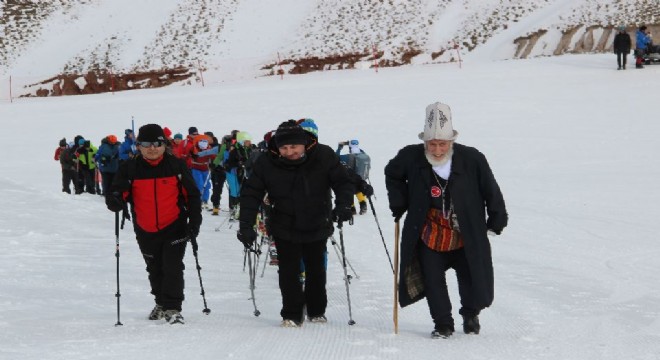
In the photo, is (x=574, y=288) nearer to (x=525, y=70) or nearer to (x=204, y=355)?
(x=204, y=355)

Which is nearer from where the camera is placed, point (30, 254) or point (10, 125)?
point (30, 254)

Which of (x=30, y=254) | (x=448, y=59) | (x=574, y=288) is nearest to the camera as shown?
(x=574, y=288)

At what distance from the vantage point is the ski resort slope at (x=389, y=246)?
599 cm

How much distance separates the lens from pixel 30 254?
1060cm

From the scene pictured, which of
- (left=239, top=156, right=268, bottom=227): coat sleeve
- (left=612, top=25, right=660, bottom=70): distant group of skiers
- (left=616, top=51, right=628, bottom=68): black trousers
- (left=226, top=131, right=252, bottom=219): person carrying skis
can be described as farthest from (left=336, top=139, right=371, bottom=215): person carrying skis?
(left=616, top=51, right=628, bottom=68): black trousers

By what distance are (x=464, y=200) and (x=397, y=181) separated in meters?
0.50

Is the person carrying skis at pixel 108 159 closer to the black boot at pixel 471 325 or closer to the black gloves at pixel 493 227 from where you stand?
the black boot at pixel 471 325

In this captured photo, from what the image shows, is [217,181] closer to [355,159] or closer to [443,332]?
[355,159]

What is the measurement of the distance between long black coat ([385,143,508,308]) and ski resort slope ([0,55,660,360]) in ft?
1.72

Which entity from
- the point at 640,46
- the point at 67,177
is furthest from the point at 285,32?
the point at 67,177

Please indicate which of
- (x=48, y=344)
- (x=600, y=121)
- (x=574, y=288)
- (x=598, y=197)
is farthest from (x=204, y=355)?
(x=600, y=121)

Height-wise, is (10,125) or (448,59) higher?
(448,59)

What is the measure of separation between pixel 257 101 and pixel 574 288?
902 inches

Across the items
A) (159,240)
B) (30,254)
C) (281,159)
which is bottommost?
(30,254)
